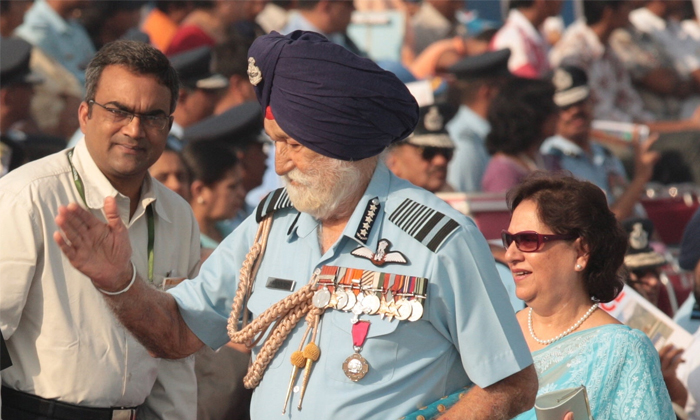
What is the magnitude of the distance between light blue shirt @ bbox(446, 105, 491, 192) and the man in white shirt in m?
4.12

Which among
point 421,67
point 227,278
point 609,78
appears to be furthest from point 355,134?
point 609,78

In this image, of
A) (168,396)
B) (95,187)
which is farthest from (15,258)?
(168,396)

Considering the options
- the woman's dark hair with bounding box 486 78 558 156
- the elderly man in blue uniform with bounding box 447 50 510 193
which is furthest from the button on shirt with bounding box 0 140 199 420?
the elderly man in blue uniform with bounding box 447 50 510 193

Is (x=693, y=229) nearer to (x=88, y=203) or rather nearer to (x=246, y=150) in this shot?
(x=246, y=150)

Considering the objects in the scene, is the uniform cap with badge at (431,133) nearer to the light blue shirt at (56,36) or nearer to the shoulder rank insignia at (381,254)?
the light blue shirt at (56,36)

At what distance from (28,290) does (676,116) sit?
32.2 feet

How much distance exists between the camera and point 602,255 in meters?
3.87

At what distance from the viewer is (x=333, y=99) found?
9.67 ft

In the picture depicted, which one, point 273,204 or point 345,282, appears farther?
point 273,204

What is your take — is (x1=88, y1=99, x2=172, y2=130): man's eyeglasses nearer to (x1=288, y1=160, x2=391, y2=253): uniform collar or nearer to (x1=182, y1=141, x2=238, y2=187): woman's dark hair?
(x1=288, y1=160, x2=391, y2=253): uniform collar

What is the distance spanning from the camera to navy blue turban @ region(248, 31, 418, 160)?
9.66 ft

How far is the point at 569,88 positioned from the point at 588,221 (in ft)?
16.6

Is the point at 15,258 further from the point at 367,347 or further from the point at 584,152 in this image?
the point at 584,152

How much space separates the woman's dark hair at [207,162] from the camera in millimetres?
6172
